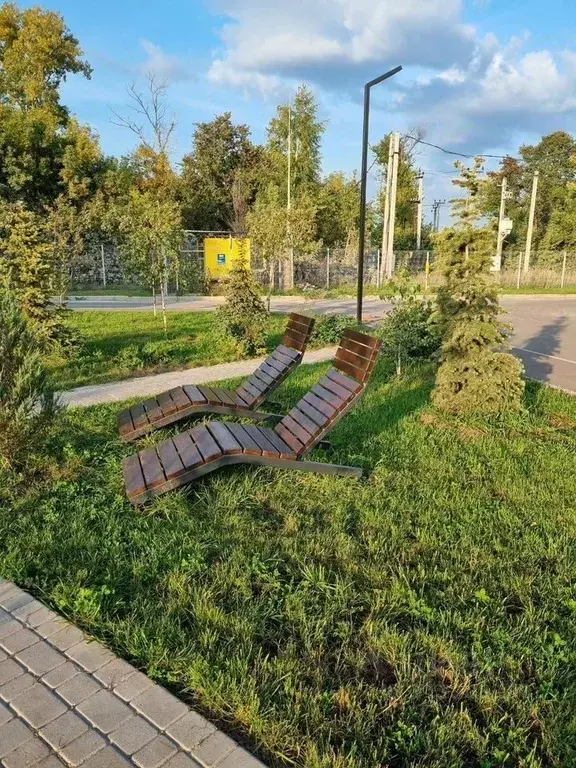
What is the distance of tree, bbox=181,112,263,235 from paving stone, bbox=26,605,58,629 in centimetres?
3314

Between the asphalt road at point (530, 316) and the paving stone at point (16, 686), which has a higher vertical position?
the asphalt road at point (530, 316)

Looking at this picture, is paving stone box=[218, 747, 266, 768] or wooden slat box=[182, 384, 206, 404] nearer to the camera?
paving stone box=[218, 747, 266, 768]

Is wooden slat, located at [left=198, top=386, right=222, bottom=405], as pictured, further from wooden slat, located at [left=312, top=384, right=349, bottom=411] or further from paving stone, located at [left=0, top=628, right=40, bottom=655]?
paving stone, located at [left=0, top=628, right=40, bottom=655]

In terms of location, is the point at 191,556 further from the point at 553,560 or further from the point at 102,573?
the point at 553,560

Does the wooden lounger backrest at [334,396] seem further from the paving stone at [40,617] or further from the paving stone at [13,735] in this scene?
the paving stone at [13,735]

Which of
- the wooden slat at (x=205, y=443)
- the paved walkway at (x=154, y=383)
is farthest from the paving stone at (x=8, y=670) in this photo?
the paved walkway at (x=154, y=383)

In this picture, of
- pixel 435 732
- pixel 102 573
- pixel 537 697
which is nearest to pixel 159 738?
pixel 435 732

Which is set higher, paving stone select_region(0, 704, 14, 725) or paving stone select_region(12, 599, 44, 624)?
paving stone select_region(12, 599, 44, 624)

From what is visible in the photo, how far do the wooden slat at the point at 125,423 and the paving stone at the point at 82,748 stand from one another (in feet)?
11.0

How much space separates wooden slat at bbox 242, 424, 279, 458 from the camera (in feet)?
13.5

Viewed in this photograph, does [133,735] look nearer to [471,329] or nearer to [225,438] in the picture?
[225,438]

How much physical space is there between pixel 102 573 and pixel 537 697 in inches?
85.0

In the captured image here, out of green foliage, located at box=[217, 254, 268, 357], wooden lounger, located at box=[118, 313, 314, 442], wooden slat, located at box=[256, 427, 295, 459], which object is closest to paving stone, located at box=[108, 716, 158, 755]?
wooden slat, located at box=[256, 427, 295, 459]

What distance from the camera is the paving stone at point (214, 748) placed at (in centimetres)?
194
